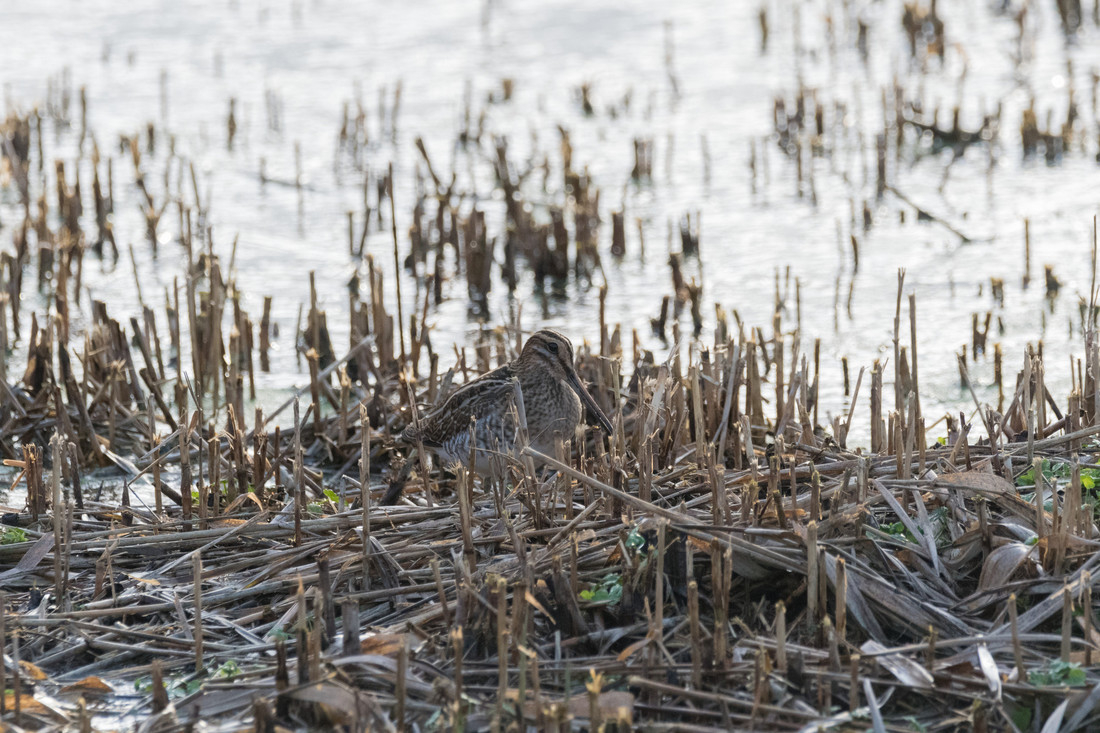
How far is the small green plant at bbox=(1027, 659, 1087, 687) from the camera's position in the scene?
3.21m

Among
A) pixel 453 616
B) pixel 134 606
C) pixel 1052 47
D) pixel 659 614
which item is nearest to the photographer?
pixel 659 614

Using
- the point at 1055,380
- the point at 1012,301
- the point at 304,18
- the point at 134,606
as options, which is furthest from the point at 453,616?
the point at 304,18

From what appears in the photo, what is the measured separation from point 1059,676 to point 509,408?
2.78m

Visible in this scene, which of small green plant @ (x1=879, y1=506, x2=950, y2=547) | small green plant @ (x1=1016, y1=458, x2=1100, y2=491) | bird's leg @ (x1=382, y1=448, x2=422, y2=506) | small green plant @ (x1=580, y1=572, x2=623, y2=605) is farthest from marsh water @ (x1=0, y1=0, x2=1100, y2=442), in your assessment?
small green plant @ (x1=580, y1=572, x2=623, y2=605)

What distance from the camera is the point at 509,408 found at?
5.57 meters

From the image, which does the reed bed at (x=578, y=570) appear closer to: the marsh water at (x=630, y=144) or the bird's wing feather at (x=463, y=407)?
the bird's wing feather at (x=463, y=407)

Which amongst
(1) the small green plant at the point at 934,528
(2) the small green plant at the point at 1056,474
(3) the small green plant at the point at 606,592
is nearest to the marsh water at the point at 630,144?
(2) the small green plant at the point at 1056,474

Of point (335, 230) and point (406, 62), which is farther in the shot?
point (406, 62)

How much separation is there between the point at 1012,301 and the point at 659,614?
16.9 ft

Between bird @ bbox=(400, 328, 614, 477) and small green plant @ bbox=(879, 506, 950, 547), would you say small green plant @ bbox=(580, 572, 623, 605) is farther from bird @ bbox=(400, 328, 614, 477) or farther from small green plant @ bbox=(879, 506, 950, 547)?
bird @ bbox=(400, 328, 614, 477)

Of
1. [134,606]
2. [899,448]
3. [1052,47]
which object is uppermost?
[1052,47]

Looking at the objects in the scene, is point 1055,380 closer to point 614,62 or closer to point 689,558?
point 689,558

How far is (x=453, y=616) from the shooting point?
12.0 ft

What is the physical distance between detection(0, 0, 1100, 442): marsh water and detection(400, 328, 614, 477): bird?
1.23 meters
